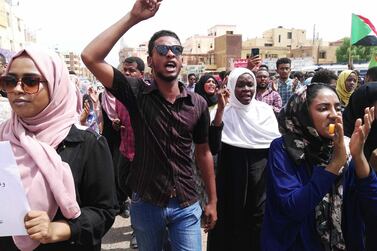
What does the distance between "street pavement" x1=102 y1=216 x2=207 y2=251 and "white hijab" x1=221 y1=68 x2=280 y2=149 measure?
145 centimetres

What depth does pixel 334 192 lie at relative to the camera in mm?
1901

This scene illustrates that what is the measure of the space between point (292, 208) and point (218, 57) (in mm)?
63191

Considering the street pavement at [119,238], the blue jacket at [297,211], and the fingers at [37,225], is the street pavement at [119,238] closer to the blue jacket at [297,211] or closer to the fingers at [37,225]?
the blue jacket at [297,211]

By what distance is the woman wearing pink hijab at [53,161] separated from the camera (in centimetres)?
141

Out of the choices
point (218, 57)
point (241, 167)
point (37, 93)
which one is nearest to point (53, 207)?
point (37, 93)

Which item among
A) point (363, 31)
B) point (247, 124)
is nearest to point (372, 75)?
point (247, 124)

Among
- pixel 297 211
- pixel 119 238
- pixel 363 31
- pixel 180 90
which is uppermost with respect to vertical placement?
pixel 363 31

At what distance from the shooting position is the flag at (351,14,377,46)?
844 cm

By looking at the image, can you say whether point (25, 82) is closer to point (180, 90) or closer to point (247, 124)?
point (180, 90)

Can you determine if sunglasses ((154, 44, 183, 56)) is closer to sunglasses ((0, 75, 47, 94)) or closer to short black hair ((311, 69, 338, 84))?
sunglasses ((0, 75, 47, 94))

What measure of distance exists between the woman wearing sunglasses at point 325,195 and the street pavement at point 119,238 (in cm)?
224

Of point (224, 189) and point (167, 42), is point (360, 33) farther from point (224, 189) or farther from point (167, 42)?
point (167, 42)

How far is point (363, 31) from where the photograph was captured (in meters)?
8.57

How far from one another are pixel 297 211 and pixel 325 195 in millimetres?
209
